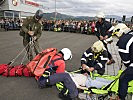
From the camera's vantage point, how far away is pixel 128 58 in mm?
3201

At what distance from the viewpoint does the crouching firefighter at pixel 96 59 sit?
455 centimetres

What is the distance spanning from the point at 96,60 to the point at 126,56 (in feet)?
5.23

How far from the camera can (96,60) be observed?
4.76m

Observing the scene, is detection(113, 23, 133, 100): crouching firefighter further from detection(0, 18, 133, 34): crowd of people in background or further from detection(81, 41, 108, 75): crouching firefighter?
detection(0, 18, 133, 34): crowd of people in background

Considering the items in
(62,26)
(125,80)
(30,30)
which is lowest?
(125,80)

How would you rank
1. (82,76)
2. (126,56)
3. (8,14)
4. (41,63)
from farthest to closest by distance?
(8,14) < (82,76) < (41,63) < (126,56)

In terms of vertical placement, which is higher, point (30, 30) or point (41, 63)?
point (30, 30)

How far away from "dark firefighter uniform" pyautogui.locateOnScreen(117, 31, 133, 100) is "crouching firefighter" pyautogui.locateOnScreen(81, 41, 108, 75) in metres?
1.29

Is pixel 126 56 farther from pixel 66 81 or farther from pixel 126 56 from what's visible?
pixel 66 81

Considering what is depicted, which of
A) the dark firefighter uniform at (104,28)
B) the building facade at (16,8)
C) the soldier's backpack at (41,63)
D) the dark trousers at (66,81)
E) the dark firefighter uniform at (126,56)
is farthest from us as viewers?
the building facade at (16,8)

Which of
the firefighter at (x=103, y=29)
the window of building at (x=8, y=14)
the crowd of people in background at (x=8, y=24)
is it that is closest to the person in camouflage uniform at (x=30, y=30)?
the firefighter at (x=103, y=29)

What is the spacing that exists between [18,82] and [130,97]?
2822 mm

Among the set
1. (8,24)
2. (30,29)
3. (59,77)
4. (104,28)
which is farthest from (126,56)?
(8,24)

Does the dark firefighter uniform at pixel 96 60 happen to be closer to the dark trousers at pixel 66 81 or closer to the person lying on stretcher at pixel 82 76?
the person lying on stretcher at pixel 82 76
